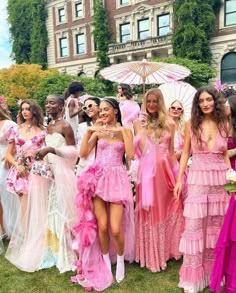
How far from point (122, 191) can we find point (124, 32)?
2732cm

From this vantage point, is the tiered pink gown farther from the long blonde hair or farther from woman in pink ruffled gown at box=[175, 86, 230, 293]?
the long blonde hair

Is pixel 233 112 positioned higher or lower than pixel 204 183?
higher

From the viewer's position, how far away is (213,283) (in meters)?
2.82

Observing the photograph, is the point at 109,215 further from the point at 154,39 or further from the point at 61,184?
the point at 154,39

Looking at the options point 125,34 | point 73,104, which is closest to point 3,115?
point 73,104

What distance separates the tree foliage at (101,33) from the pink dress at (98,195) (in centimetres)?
2661

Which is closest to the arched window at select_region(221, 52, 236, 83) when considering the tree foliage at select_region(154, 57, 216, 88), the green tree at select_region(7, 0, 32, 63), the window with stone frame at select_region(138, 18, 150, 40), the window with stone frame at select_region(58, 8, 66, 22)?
the tree foliage at select_region(154, 57, 216, 88)

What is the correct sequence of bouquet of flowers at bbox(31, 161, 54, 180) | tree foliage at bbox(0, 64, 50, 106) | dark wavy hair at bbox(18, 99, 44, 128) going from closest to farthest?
bouquet of flowers at bbox(31, 161, 54, 180), dark wavy hair at bbox(18, 99, 44, 128), tree foliage at bbox(0, 64, 50, 106)

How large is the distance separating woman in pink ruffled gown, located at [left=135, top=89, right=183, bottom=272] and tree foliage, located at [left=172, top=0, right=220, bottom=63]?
66.4ft

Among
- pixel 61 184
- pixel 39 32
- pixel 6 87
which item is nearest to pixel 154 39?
pixel 6 87

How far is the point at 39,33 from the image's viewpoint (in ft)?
111

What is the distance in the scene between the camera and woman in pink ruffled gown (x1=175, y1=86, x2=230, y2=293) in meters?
3.02

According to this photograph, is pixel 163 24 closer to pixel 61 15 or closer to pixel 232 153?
pixel 61 15

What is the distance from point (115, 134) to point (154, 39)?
23667 millimetres
